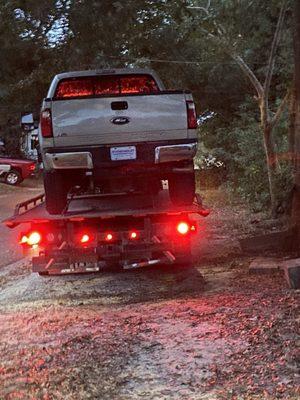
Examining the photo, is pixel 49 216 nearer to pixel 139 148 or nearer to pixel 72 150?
pixel 72 150

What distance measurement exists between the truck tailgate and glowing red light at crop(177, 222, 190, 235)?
1.19 meters

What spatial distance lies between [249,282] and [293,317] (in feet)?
6.46

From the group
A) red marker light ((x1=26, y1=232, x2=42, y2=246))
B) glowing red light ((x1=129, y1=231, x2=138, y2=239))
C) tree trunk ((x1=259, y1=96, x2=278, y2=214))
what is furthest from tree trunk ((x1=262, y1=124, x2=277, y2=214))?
red marker light ((x1=26, y1=232, x2=42, y2=246))

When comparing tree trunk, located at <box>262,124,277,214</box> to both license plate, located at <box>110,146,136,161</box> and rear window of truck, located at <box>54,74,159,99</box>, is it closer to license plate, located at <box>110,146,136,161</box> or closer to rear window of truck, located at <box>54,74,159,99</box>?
rear window of truck, located at <box>54,74,159,99</box>

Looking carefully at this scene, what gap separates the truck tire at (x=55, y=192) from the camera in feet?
27.6

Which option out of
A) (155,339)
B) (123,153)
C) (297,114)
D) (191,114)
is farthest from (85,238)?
(297,114)

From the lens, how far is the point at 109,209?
28.2 ft

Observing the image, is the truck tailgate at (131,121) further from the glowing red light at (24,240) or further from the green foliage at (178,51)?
the green foliage at (178,51)

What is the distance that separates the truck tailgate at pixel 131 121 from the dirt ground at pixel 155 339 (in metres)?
2.00

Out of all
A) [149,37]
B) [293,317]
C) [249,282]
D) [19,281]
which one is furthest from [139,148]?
[149,37]

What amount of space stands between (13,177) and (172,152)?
20.8 metres

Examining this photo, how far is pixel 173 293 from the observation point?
7.58 m

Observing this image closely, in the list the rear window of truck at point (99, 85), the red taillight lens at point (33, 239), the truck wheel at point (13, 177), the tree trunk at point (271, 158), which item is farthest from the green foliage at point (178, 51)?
the red taillight lens at point (33, 239)

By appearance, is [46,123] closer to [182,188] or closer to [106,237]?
[106,237]
